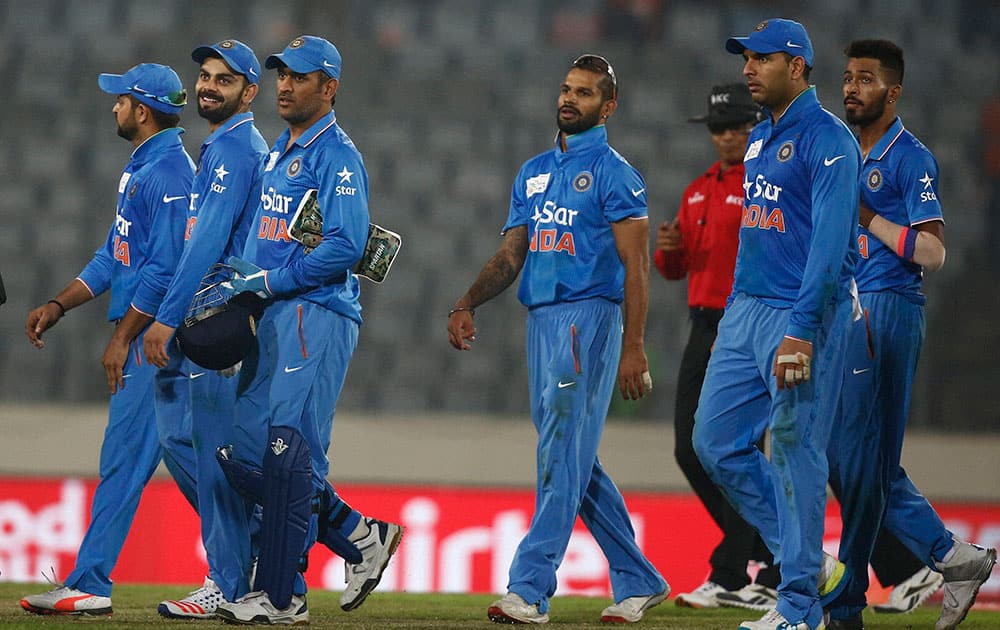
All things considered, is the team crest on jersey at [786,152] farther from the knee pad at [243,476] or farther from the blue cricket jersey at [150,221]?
the blue cricket jersey at [150,221]

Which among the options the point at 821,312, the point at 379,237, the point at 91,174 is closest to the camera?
the point at 821,312

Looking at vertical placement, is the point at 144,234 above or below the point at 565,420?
above

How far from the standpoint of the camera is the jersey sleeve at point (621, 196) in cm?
581

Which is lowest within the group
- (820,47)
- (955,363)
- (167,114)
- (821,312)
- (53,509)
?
(53,509)

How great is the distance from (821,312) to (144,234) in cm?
282

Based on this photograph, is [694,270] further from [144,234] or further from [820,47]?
[820,47]

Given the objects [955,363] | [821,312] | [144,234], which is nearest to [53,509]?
[144,234]

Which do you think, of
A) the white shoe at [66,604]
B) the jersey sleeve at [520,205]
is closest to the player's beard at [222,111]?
the jersey sleeve at [520,205]

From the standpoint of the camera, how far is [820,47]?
13.6 m

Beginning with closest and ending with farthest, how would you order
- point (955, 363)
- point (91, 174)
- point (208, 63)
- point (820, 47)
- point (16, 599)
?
point (208, 63) < point (16, 599) < point (955, 363) < point (91, 174) < point (820, 47)

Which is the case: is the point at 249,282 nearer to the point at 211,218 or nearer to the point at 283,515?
the point at 211,218

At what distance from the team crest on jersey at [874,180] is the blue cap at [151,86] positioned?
2.91 metres

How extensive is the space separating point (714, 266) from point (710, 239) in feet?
0.47

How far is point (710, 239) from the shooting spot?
712cm
